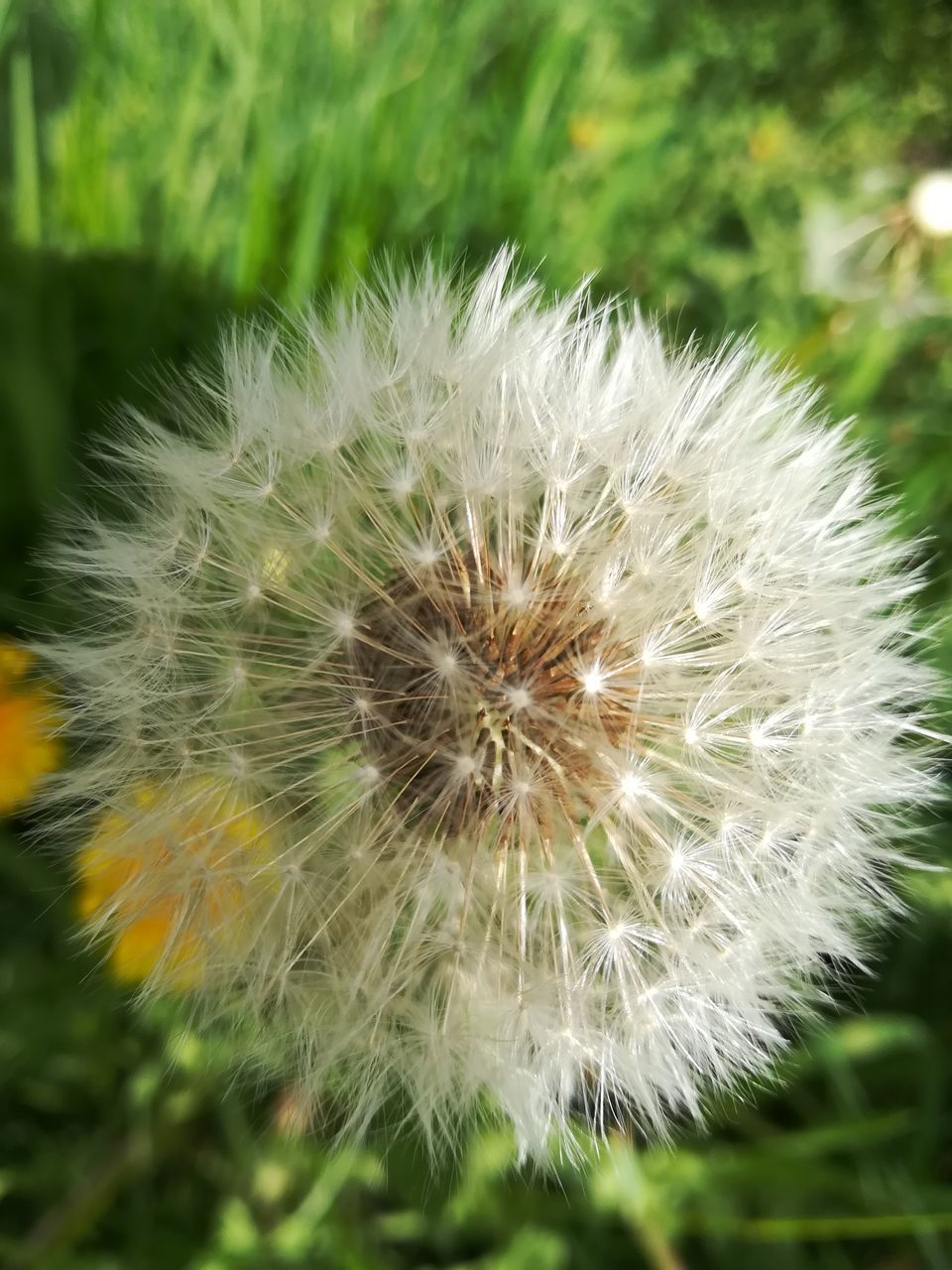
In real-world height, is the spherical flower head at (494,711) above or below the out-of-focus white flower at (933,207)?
below

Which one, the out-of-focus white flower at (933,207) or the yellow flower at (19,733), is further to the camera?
the out-of-focus white flower at (933,207)

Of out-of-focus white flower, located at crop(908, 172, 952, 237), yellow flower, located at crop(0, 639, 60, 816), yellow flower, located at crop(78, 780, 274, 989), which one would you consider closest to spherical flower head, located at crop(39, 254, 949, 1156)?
yellow flower, located at crop(78, 780, 274, 989)

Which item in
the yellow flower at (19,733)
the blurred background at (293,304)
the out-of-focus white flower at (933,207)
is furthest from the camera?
the out-of-focus white flower at (933,207)

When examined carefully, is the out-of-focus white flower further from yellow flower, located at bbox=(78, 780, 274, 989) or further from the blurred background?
yellow flower, located at bbox=(78, 780, 274, 989)

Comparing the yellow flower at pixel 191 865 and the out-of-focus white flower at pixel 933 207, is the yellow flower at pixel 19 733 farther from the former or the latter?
the out-of-focus white flower at pixel 933 207

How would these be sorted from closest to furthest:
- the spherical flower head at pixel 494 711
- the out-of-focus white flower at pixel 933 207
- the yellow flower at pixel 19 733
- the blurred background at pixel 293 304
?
Answer: the spherical flower head at pixel 494 711
the yellow flower at pixel 19 733
the blurred background at pixel 293 304
the out-of-focus white flower at pixel 933 207

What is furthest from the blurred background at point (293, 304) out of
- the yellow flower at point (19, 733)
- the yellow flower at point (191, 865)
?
the yellow flower at point (191, 865)

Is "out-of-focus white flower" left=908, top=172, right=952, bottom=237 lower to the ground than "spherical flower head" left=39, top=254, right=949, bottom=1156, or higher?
higher
